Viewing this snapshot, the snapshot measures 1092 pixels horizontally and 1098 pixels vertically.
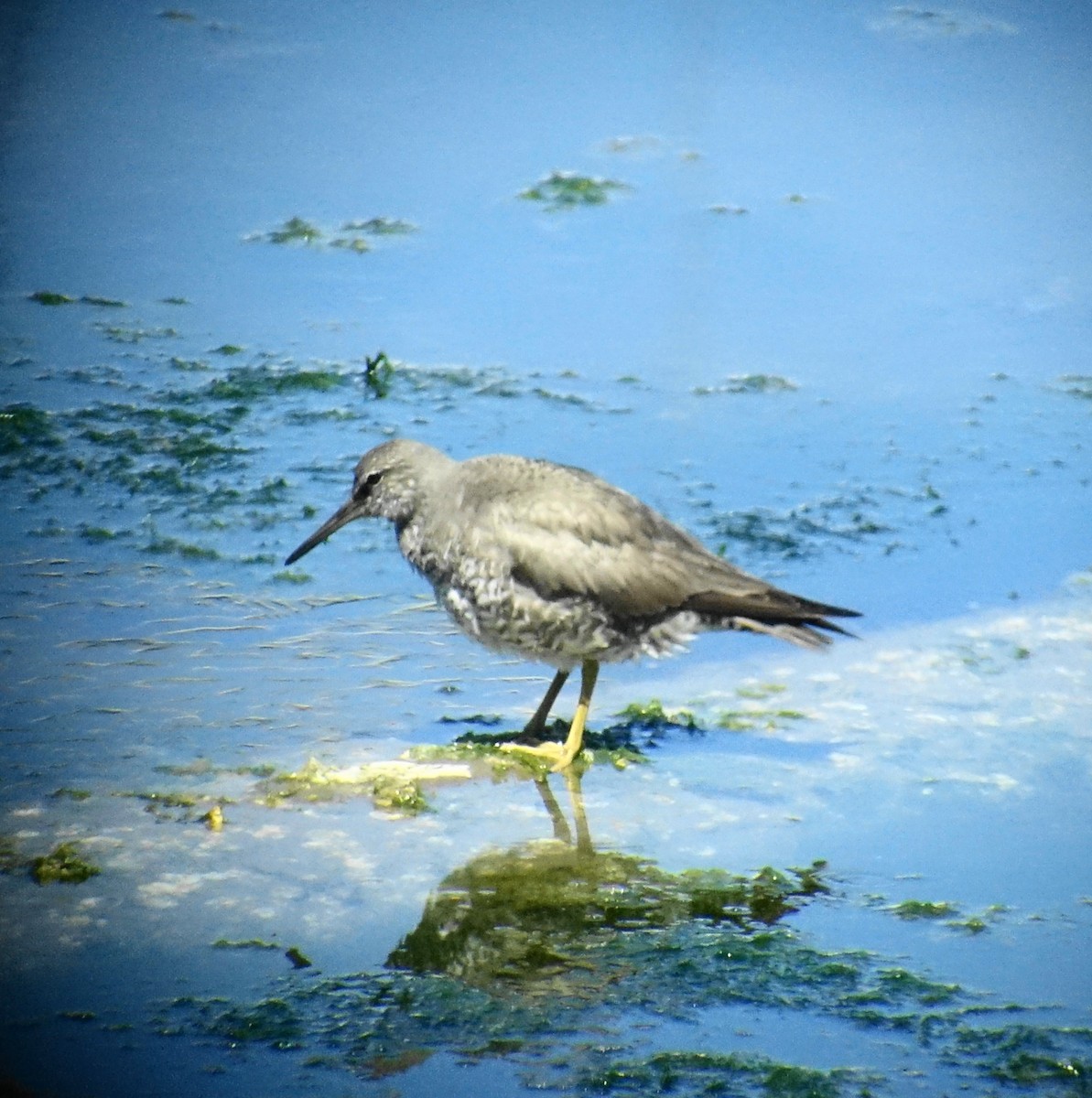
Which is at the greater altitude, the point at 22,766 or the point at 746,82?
the point at 746,82

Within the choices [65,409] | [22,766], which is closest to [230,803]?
[22,766]

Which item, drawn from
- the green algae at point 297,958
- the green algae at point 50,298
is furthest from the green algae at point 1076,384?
the green algae at point 297,958

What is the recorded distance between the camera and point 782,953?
189 inches

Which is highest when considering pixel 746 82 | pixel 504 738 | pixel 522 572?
pixel 746 82

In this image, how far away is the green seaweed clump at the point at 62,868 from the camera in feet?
16.2

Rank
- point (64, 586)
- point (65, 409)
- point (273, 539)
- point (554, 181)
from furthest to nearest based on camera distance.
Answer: point (554, 181) < point (65, 409) < point (273, 539) < point (64, 586)

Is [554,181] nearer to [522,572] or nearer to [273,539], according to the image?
[273,539]

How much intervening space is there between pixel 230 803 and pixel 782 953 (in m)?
1.75

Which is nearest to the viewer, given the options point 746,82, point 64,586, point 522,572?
point 522,572

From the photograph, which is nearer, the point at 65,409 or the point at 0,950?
the point at 0,950

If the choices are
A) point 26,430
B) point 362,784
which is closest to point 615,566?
point 362,784

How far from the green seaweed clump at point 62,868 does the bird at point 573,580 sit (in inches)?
63.5

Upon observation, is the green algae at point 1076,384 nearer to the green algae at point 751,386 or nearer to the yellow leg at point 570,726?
the green algae at point 751,386

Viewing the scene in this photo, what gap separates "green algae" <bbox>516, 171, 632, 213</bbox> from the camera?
35.6ft
